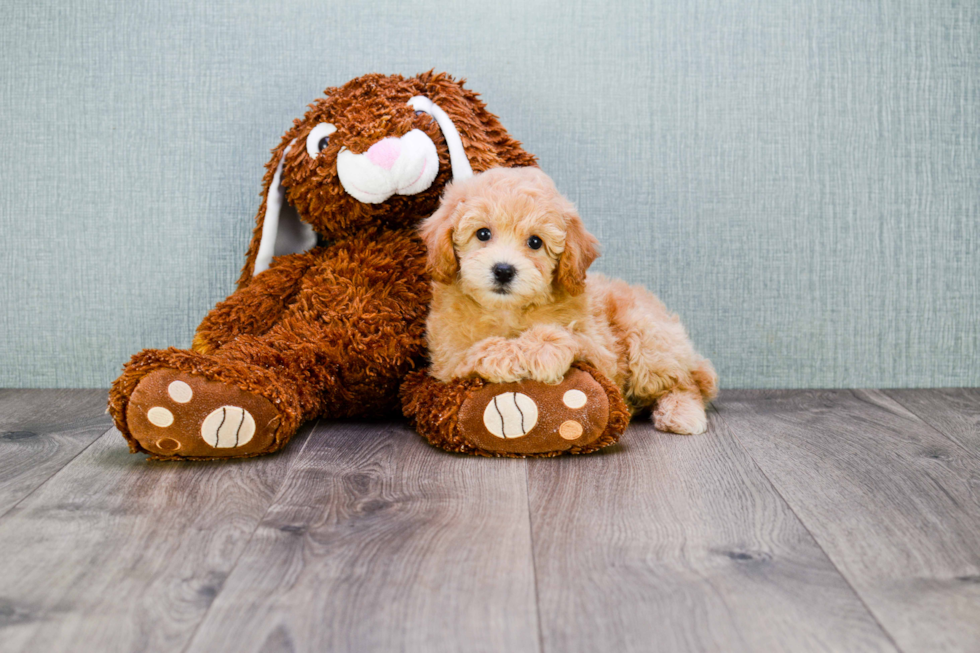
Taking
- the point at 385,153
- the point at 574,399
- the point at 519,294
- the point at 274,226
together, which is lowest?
the point at 574,399

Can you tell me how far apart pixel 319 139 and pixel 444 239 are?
1.16 ft

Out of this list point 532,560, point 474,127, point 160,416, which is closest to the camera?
point 532,560

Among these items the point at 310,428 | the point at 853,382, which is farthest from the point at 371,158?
the point at 853,382

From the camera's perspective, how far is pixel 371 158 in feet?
4.28

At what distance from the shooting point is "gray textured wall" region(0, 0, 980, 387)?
63.7 inches

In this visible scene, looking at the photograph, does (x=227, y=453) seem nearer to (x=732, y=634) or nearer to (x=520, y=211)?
(x=520, y=211)

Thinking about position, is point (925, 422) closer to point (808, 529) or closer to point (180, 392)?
point (808, 529)

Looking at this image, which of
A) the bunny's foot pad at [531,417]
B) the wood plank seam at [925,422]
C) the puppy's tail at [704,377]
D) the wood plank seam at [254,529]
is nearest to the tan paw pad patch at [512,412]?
the bunny's foot pad at [531,417]

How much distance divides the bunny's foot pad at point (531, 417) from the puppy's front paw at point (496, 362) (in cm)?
1

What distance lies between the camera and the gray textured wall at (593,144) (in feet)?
5.31

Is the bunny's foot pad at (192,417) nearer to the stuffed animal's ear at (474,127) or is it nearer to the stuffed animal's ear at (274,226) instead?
the stuffed animal's ear at (274,226)

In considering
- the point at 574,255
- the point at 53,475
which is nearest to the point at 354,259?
the point at 574,255

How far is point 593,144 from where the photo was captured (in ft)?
5.40

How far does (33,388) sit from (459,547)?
48.0 inches
